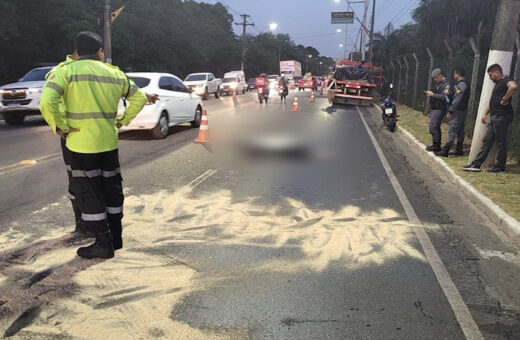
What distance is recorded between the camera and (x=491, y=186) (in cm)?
693

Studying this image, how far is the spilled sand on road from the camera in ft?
10.1

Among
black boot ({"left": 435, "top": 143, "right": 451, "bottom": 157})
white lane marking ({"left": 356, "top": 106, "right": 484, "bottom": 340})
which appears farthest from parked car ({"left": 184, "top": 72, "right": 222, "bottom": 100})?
white lane marking ({"left": 356, "top": 106, "right": 484, "bottom": 340})

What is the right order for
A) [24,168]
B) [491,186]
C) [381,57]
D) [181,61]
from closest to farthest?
1. [491,186]
2. [24,168]
3. [181,61]
4. [381,57]

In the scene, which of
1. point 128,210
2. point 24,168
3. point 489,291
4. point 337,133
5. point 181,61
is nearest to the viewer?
point 489,291

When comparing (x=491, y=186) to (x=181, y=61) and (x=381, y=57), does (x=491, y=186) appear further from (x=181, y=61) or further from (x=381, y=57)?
Result: (x=381, y=57)

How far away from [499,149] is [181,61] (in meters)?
47.0

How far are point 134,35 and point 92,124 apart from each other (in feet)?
136

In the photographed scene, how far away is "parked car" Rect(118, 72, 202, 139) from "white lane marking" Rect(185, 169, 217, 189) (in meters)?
3.18

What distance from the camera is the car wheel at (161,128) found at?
11211mm

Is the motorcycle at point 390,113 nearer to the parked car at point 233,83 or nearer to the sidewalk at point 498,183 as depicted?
the sidewalk at point 498,183

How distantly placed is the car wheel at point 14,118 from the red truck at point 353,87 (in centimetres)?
1607

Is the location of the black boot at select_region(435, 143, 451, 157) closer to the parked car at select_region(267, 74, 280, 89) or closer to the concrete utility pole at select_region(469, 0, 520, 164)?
the concrete utility pole at select_region(469, 0, 520, 164)

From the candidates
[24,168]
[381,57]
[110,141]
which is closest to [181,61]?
[381,57]

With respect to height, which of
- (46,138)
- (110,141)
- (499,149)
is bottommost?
(46,138)
